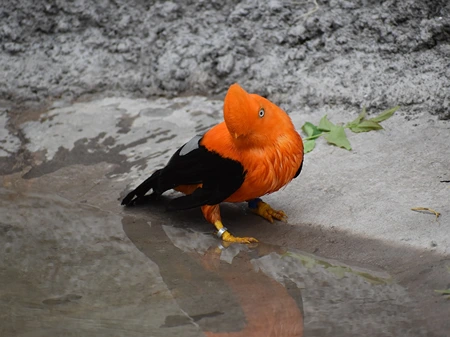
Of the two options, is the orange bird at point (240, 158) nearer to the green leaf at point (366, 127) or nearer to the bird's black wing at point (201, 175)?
the bird's black wing at point (201, 175)

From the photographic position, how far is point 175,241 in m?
4.25

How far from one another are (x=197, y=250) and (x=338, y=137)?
4.61ft

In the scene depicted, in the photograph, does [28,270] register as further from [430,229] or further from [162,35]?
[162,35]

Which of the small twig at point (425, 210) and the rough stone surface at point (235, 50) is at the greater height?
the rough stone surface at point (235, 50)

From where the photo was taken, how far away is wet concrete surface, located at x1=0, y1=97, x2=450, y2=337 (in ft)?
10.5

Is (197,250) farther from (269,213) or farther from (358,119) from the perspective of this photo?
(358,119)

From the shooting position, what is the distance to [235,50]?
6059mm

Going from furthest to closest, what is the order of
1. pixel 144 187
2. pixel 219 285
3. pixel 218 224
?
pixel 144 187
pixel 218 224
pixel 219 285

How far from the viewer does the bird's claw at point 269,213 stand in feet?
14.2

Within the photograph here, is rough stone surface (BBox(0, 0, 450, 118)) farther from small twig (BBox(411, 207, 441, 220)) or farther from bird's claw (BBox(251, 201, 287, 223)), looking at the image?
bird's claw (BBox(251, 201, 287, 223))

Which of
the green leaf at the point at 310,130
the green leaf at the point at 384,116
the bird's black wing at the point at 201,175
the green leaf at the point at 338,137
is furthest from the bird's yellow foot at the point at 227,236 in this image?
the green leaf at the point at 384,116

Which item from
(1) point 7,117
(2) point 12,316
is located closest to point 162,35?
(1) point 7,117

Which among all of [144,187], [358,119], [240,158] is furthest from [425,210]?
[144,187]

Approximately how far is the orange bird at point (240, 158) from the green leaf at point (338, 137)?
33.5 inches
